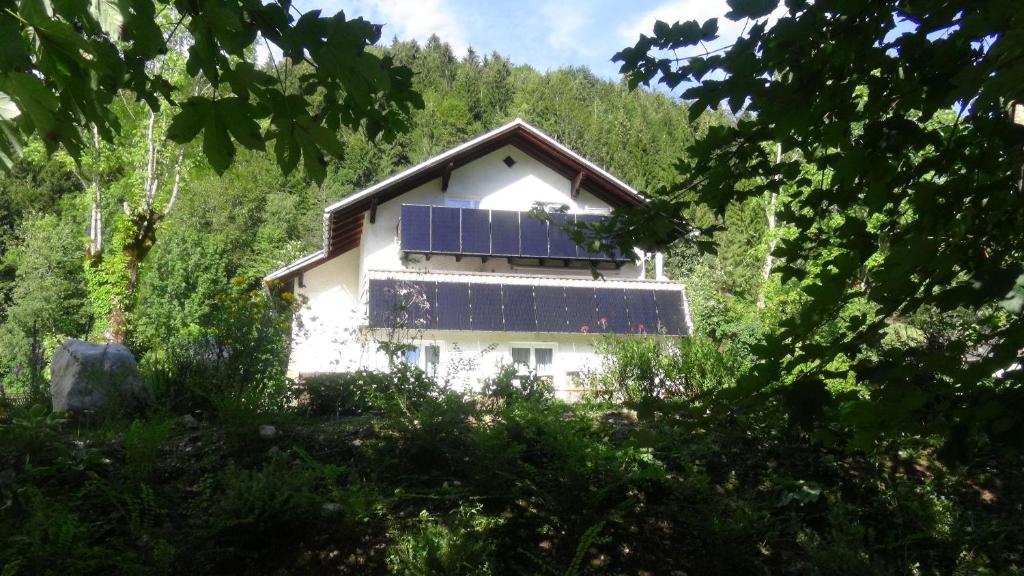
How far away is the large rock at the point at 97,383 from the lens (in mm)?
7293

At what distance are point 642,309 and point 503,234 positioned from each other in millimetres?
3750

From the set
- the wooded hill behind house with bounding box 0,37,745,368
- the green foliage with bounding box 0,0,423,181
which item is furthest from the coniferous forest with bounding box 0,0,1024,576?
the wooded hill behind house with bounding box 0,37,745,368

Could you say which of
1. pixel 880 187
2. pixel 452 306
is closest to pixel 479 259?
pixel 452 306

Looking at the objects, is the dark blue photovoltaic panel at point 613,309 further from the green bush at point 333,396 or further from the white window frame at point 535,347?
Result: the green bush at point 333,396

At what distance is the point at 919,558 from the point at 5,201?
149 feet

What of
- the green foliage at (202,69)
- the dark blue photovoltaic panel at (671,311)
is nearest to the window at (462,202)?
the dark blue photovoltaic panel at (671,311)

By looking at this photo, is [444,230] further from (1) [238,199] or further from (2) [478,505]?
(1) [238,199]

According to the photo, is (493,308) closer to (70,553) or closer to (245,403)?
(245,403)

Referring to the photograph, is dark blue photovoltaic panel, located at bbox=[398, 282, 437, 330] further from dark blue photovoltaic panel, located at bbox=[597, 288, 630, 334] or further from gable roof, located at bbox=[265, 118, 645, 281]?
dark blue photovoltaic panel, located at bbox=[597, 288, 630, 334]

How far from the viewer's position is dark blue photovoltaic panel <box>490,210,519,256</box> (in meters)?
18.0

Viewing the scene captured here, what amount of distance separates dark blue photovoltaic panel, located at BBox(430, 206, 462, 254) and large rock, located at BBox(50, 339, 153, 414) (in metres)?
9.40

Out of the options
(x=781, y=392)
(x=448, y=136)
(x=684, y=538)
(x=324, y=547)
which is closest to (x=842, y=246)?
(x=781, y=392)

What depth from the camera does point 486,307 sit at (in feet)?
55.2

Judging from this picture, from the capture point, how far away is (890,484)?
5336 mm
